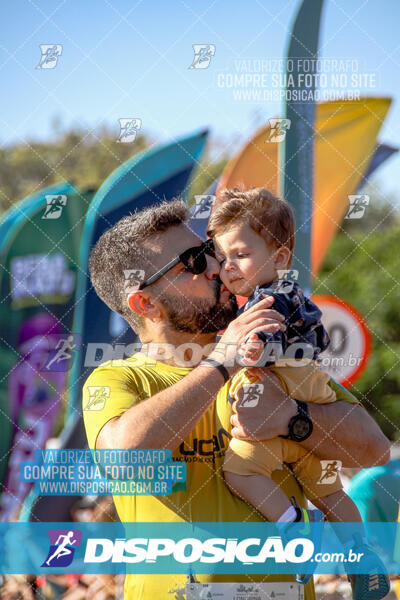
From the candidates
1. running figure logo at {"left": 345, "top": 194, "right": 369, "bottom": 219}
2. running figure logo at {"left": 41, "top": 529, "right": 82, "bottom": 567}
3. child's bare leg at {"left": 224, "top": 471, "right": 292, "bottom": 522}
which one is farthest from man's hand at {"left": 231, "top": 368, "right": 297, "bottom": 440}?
running figure logo at {"left": 345, "top": 194, "right": 369, "bottom": 219}

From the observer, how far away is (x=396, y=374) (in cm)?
573

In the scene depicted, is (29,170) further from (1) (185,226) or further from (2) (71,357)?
(1) (185,226)

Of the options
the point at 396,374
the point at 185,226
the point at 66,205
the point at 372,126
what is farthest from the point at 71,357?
the point at 396,374

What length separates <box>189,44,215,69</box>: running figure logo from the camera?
9.53 feet

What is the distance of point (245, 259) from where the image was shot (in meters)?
2.23

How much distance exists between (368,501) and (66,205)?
7.21 ft

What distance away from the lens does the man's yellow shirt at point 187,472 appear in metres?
1.94

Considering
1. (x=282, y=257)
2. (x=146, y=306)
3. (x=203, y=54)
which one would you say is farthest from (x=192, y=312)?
(x=203, y=54)

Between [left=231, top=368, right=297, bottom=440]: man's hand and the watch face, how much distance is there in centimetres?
3

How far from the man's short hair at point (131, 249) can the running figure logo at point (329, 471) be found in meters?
0.81

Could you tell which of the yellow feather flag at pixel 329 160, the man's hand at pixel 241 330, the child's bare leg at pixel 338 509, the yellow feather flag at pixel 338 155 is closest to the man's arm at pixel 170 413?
the man's hand at pixel 241 330

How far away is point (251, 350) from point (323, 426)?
381 mm

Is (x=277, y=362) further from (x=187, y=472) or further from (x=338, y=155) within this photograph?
(x=338, y=155)

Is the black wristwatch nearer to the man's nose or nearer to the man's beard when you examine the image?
the man's beard
